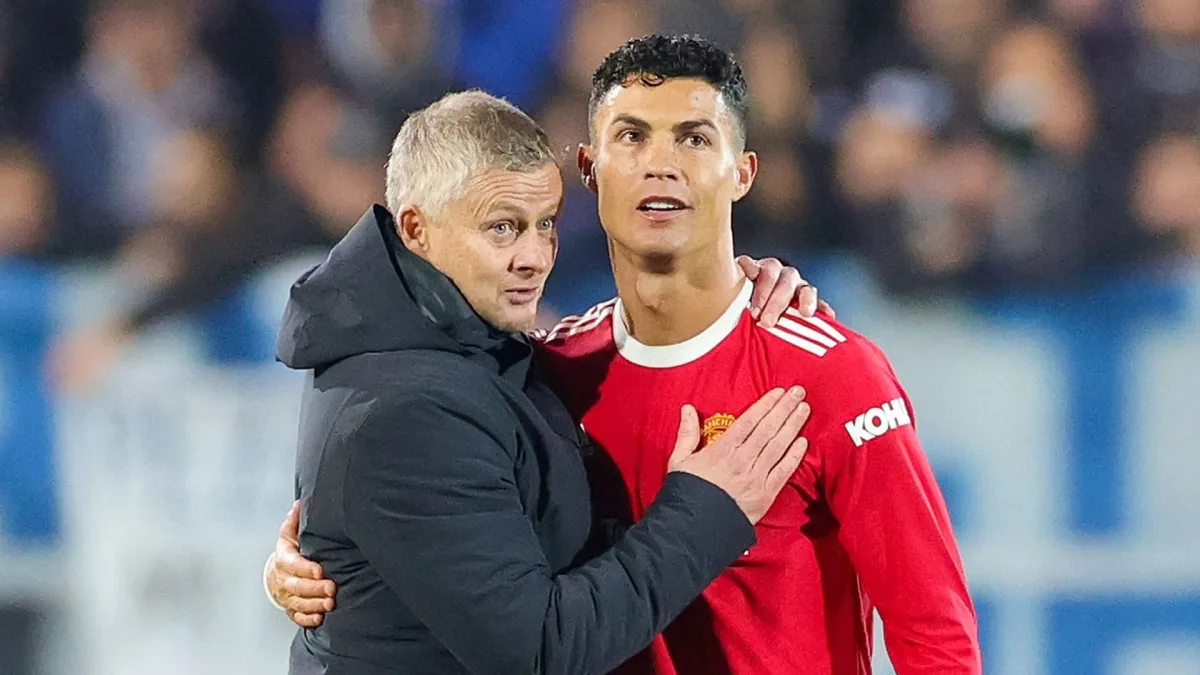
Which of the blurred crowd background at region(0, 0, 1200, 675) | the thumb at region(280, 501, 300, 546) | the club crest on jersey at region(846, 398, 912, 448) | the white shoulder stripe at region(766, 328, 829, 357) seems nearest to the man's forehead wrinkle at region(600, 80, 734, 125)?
the white shoulder stripe at region(766, 328, 829, 357)

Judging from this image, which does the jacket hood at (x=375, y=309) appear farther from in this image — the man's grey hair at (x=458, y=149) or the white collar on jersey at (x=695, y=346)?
the white collar on jersey at (x=695, y=346)

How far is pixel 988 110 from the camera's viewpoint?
2.58m

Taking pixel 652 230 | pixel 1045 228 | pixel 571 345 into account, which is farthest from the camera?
pixel 1045 228

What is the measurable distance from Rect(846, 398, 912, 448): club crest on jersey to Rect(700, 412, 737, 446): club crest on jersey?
13 cm

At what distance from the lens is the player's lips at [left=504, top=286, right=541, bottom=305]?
132 cm

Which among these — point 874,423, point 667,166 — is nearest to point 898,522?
point 874,423

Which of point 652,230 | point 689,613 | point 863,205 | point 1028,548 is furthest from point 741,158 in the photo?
point 1028,548

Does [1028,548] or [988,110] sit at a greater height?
[988,110]

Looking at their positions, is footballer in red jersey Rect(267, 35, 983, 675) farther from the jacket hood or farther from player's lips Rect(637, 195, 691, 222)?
the jacket hood

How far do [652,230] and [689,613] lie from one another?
0.44 metres

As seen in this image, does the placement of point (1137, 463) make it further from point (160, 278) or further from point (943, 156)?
point (160, 278)

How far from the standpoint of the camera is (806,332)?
1.46 m

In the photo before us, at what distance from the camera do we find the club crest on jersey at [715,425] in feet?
4.75

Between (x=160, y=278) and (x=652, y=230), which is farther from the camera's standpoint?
(x=160, y=278)
